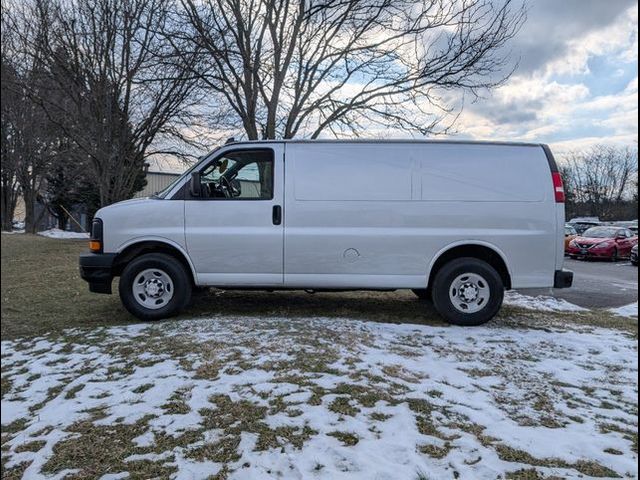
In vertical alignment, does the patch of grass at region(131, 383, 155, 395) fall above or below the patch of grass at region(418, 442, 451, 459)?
above

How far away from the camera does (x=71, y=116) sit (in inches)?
489

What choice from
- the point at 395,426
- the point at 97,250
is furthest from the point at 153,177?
the point at 395,426

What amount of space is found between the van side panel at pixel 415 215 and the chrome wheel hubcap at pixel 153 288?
1443mm

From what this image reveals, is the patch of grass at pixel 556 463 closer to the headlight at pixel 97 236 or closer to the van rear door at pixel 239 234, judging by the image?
the van rear door at pixel 239 234

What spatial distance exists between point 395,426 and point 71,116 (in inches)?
500

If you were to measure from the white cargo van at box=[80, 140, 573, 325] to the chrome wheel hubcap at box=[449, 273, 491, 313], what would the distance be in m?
0.01

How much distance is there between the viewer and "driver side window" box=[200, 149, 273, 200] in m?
5.56

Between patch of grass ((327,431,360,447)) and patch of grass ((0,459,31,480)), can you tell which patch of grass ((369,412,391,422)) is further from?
patch of grass ((0,459,31,480))

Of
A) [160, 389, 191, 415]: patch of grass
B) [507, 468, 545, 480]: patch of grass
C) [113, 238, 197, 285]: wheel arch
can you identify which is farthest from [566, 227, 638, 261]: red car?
[160, 389, 191, 415]: patch of grass

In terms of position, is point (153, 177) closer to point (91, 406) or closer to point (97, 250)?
point (97, 250)

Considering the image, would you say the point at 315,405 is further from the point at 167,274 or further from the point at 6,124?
the point at 167,274

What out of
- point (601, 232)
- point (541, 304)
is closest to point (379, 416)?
point (541, 304)

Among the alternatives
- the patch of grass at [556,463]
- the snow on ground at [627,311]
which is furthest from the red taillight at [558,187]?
the patch of grass at [556,463]

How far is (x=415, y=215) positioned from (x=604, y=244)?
1859cm
